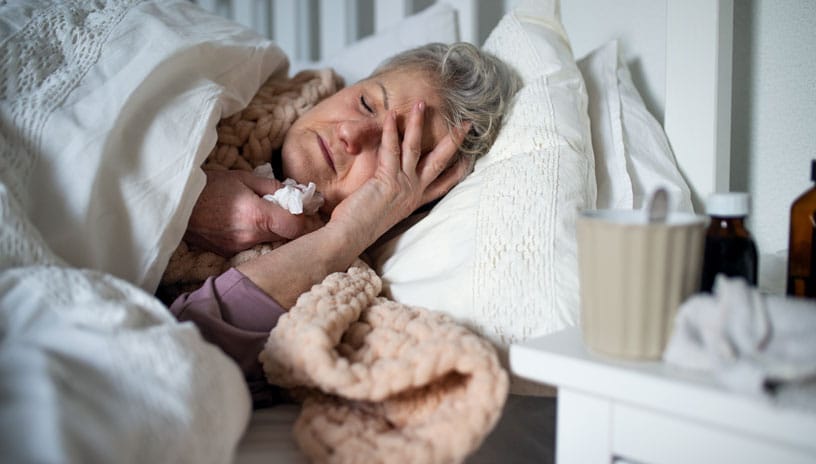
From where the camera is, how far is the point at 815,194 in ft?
1.89

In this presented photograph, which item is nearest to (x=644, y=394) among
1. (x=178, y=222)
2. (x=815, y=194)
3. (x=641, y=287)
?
(x=641, y=287)

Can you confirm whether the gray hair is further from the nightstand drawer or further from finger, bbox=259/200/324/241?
the nightstand drawer

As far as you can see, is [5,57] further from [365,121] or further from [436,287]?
[436,287]

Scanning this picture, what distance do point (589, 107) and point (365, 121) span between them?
37 centimetres

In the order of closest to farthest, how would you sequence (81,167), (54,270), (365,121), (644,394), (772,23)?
(644,394) < (54,270) < (81,167) < (772,23) < (365,121)

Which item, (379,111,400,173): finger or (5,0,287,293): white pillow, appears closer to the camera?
(5,0,287,293): white pillow

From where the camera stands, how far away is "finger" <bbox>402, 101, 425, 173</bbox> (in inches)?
36.9

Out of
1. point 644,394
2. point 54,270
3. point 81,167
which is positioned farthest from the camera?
point 81,167

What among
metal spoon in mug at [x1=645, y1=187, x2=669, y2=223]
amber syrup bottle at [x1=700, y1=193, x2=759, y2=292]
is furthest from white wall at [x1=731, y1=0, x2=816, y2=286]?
metal spoon in mug at [x1=645, y1=187, x2=669, y2=223]

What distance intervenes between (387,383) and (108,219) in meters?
0.44

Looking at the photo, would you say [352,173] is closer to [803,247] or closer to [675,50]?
[675,50]

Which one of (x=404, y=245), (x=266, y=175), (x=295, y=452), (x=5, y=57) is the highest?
(x=5, y=57)

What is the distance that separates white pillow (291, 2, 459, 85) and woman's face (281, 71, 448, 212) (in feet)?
0.82

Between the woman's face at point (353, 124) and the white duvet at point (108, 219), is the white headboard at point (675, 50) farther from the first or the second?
the white duvet at point (108, 219)
